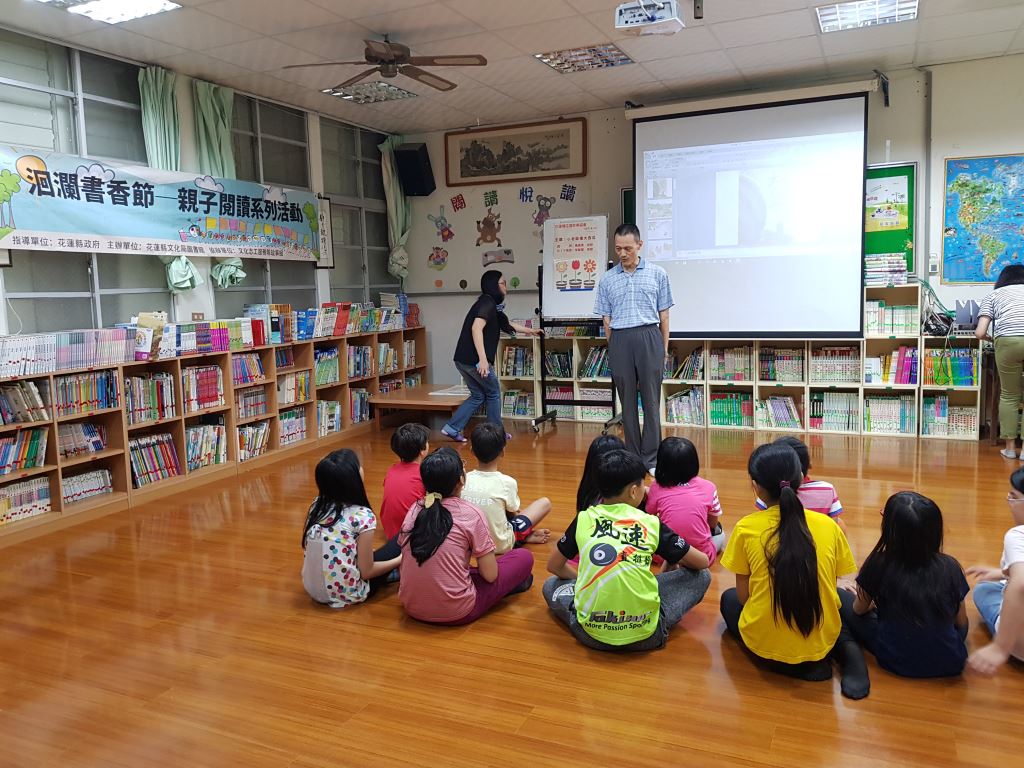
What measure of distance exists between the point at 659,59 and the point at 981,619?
4.55 meters

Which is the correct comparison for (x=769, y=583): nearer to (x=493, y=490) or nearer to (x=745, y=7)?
(x=493, y=490)

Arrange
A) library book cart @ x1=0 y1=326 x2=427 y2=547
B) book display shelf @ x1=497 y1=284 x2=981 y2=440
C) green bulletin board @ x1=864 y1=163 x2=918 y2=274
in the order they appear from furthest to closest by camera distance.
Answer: green bulletin board @ x1=864 y1=163 x2=918 y2=274 → book display shelf @ x1=497 y1=284 x2=981 y2=440 → library book cart @ x1=0 y1=326 x2=427 y2=547

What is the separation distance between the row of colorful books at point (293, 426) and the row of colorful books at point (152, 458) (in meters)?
1.06

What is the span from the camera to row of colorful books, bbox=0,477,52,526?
4.36 m

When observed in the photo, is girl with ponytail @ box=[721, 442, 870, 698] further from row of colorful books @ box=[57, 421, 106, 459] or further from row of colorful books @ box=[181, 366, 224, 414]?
row of colorful books @ box=[181, 366, 224, 414]

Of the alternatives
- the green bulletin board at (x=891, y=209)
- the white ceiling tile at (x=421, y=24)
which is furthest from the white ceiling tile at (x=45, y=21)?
the green bulletin board at (x=891, y=209)

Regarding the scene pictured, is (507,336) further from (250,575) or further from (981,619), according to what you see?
(981,619)

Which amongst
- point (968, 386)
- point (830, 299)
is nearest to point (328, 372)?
point (830, 299)

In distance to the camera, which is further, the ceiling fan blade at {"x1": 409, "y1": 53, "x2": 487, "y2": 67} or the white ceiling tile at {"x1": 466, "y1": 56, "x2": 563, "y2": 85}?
the white ceiling tile at {"x1": 466, "y1": 56, "x2": 563, "y2": 85}

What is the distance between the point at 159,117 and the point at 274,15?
142 cm

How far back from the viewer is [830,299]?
655 centimetres

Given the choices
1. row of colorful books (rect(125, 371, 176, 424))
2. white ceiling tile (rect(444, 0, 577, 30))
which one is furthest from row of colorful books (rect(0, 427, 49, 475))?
white ceiling tile (rect(444, 0, 577, 30))

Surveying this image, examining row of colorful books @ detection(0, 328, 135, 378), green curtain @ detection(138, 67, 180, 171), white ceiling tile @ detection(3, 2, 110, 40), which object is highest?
white ceiling tile @ detection(3, 2, 110, 40)

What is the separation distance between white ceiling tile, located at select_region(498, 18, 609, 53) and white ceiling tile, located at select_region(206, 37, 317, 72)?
1.48 metres
